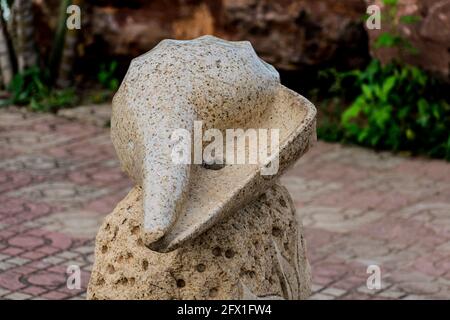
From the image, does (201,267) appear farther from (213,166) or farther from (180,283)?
(213,166)

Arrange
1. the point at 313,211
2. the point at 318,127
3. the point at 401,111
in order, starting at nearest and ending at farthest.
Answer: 1. the point at 313,211
2. the point at 401,111
3. the point at 318,127

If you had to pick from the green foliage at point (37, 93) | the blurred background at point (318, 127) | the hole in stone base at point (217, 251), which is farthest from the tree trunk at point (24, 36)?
the hole in stone base at point (217, 251)

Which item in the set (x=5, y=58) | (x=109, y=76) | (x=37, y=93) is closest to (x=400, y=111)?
(x=109, y=76)

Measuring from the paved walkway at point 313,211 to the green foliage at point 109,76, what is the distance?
3.52 ft

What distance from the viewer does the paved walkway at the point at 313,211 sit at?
633 cm

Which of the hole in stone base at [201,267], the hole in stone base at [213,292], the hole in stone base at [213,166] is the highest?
the hole in stone base at [213,166]

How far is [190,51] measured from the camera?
3746mm

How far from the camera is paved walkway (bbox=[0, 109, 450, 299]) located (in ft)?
20.8

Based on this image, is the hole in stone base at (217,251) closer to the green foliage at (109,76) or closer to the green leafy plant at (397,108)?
the green leafy plant at (397,108)

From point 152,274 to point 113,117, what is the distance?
0.57 m

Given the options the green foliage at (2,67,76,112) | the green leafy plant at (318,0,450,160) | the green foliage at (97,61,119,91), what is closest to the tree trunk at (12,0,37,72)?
the green foliage at (2,67,76,112)

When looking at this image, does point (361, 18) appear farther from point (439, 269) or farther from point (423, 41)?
point (439, 269)

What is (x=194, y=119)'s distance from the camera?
361 centimetres

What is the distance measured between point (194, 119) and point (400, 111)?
228 inches
